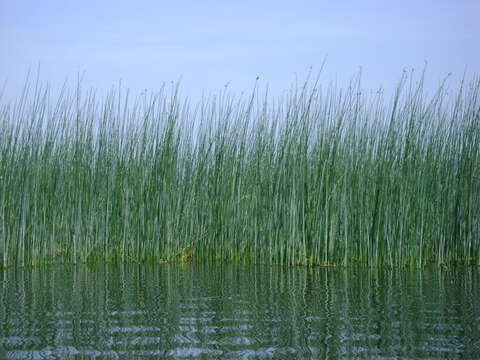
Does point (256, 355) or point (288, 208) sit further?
point (288, 208)

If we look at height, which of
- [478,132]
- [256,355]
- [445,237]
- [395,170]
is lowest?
[256,355]

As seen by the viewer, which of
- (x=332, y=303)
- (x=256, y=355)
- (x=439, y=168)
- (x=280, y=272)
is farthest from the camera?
(x=439, y=168)

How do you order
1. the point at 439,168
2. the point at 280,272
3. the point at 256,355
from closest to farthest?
the point at 256,355 < the point at 280,272 < the point at 439,168

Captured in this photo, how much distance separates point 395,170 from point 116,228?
8.91 feet

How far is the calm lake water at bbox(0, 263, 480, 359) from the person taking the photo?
300 cm

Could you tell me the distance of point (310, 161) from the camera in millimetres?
6137

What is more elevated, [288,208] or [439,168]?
[439,168]

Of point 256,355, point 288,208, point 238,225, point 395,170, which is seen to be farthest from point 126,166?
point 256,355

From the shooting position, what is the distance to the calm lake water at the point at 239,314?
3.00 m

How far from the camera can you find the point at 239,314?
12.3 ft

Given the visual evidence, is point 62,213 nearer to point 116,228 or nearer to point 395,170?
point 116,228

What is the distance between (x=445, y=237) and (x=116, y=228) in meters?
3.14

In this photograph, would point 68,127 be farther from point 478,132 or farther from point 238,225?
point 478,132

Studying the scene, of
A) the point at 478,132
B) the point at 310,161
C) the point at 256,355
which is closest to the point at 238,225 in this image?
the point at 310,161
